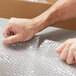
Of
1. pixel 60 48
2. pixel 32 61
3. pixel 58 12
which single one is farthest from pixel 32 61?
pixel 58 12

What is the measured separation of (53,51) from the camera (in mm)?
599

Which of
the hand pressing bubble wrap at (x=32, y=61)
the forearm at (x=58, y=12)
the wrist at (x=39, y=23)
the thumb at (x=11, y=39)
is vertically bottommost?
the hand pressing bubble wrap at (x=32, y=61)

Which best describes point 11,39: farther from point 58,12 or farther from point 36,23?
point 58,12

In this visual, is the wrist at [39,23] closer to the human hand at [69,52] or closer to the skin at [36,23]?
the skin at [36,23]

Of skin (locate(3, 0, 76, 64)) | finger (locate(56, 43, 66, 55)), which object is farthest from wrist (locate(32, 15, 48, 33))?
finger (locate(56, 43, 66, 55))

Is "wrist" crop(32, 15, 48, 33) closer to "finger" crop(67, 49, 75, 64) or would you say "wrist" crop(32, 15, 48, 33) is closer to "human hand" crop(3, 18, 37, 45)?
"human hand" crop(3, 18, 37, 45)

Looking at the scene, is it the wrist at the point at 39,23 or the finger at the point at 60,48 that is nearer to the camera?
the finger at the point at 60,48

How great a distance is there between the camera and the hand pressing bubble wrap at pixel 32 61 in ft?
1.69

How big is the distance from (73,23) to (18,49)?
36 cm

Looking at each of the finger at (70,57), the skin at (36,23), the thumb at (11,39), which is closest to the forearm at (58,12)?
the skin at (36,23)

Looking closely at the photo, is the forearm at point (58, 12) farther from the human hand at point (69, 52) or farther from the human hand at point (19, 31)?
the human hand at point (69, 52)

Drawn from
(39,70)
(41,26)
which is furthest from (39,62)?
(41,26)

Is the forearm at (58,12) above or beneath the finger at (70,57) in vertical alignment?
above

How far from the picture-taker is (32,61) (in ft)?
1.85
